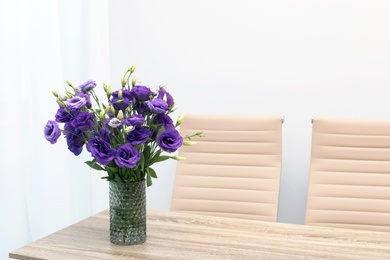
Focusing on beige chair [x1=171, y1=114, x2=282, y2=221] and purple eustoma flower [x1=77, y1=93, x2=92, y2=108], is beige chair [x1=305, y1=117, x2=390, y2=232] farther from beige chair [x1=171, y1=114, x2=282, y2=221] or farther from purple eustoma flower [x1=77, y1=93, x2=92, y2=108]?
purple eustoma flower [x1=77, y1=93, x2=92, y2=108]

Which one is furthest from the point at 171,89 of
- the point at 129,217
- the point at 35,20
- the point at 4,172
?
the point at 129,217

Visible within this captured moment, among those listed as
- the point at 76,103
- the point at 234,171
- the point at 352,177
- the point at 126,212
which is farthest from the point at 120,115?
the point at 352,177

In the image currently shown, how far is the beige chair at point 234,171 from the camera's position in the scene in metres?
2.27

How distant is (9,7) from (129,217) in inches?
54.3

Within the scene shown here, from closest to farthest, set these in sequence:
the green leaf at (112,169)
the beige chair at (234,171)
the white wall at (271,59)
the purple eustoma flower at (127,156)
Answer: the purple eustoma flower at (127,156)
the green leaf at (112,169)
the beige chair at (234,171)
the white wall at (271,59)

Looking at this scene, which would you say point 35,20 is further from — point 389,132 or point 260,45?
point 389,132

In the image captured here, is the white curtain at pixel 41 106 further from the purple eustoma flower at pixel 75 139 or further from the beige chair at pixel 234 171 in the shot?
the purple eustoma flower at pixel 75 139

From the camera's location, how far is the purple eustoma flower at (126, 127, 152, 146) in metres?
1.39

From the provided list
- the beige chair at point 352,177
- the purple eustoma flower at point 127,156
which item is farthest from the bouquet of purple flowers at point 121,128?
the beige chair at point 352,177

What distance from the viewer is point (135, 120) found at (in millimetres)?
1386

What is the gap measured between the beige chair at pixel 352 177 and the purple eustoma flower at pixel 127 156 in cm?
110

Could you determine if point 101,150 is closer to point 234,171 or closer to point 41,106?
point 234,171

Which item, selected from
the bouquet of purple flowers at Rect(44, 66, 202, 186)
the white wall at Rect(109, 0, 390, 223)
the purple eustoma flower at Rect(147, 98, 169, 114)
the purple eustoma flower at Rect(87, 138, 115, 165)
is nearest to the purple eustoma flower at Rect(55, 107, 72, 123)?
the bouquet of purple flowers at Rect(44, 66, 202, 186)

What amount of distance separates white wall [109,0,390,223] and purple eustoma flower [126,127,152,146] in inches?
57.3
